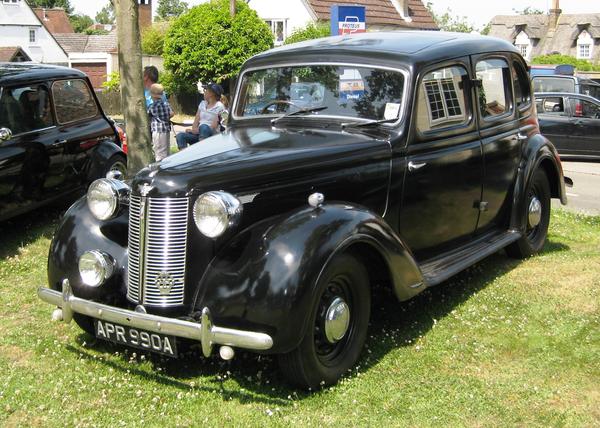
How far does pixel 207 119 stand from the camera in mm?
9266

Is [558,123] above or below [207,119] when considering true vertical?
below

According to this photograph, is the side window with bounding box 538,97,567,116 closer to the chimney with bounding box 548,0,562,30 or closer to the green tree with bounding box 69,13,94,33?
the chimney with bounding box 548,0,562,30

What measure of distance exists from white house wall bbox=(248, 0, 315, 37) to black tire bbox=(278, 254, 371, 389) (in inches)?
1180

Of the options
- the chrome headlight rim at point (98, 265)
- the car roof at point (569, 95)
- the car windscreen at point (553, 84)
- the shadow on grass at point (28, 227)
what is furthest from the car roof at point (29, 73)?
the car windscreen at point (553, 84)

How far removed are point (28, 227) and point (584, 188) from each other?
28.1 feet

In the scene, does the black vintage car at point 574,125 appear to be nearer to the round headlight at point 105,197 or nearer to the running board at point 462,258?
the running board at point 462,258

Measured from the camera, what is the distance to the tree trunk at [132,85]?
7.42 meters

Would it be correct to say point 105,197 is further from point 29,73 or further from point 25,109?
point 29,73

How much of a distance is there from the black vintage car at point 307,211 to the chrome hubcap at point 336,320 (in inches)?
0.5

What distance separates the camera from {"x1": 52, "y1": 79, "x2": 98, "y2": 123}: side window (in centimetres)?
780

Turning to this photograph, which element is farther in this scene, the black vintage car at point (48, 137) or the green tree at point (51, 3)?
the green tree at point (51, 3)

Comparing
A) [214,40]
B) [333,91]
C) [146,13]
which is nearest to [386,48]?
[333,91]

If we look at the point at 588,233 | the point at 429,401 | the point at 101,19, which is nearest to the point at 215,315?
the point at 429,401

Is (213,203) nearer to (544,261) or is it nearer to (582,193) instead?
(544,261)
